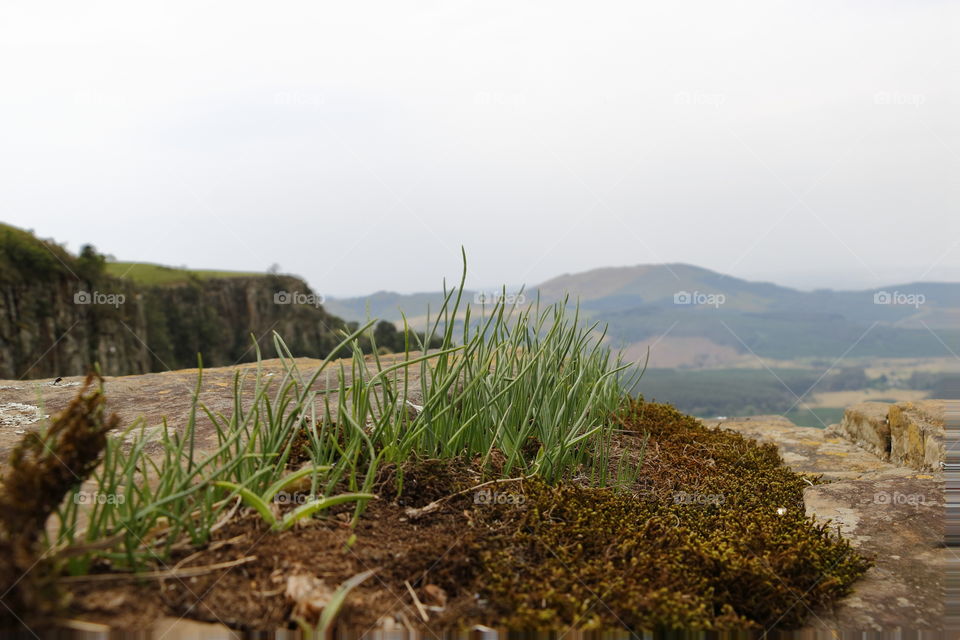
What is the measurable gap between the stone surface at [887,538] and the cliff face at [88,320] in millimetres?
15052

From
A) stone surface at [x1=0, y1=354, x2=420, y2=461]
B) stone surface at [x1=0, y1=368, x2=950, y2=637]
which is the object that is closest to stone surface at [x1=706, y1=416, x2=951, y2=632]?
stone surface at [x1=0, y1=368, x2=950, y2=637]

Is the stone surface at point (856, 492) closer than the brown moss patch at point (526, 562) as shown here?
No

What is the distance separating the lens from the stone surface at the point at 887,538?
8.34 ft

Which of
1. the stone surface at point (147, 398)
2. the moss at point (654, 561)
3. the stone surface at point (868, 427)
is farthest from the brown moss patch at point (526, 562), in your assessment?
the stone surface at point (868, 427)

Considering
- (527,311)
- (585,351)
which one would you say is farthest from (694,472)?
(527,311)

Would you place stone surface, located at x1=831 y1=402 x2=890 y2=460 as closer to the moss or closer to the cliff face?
the moss

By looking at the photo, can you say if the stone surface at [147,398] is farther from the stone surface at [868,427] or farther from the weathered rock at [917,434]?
the stone surface at [868,427]

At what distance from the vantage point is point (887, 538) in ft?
10.5

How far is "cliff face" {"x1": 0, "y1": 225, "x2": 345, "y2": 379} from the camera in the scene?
26.1 m

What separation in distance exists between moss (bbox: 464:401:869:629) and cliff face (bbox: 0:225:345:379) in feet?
50.2

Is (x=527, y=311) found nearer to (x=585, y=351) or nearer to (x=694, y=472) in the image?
(x=585, y=351)

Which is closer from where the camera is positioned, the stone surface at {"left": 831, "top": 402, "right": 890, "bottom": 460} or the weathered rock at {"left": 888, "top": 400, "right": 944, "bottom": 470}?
the weathered rock at {"left": 888, "top": 400, "right": 944, "bottom": 470}

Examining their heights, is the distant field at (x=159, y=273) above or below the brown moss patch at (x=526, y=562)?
above

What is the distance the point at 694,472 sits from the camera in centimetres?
416
